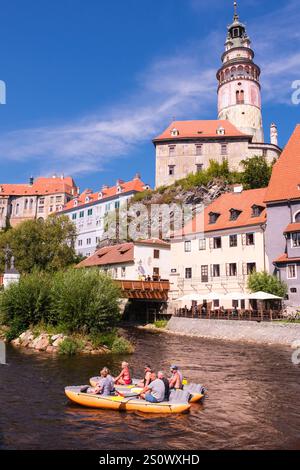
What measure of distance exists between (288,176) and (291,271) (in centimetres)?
1093

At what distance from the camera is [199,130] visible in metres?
85.2

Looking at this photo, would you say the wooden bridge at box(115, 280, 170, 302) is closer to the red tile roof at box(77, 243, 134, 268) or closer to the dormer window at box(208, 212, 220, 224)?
the red tile roof at box(77, 243, 134, 268)

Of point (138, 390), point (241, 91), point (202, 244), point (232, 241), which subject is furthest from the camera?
point (241, 91)

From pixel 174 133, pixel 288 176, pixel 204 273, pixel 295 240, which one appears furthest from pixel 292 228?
pixel 174 133

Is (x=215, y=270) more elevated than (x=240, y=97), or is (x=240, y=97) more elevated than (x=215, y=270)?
(x=240, y=97)

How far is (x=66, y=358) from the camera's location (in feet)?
86.3

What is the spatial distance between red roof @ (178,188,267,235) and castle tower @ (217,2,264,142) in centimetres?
4356

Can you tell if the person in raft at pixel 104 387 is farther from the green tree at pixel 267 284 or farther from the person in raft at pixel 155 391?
the green tree at pixel 267 284

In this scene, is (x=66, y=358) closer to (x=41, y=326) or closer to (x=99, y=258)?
(x=41, y=326)

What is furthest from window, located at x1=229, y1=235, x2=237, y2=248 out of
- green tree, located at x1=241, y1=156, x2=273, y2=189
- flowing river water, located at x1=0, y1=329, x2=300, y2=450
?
green tree, located at x1=241, y1=156, x2=273, y2=189

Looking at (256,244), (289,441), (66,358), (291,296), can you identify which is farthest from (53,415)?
(256,244)

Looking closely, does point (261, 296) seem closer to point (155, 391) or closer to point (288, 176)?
point (288, 176)

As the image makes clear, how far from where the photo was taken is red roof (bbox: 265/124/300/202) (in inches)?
1654

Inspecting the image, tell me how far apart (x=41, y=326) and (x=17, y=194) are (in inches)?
4200
